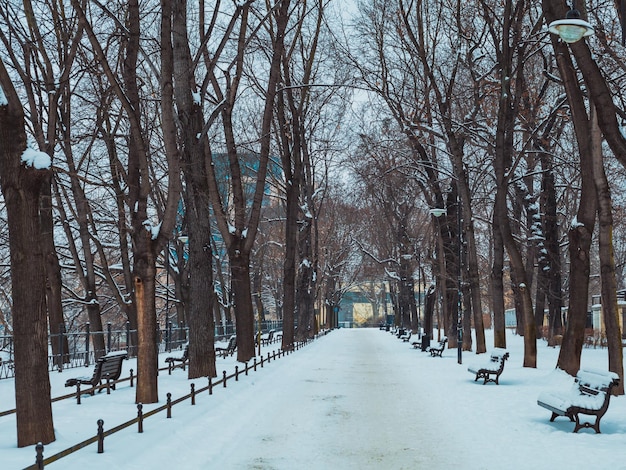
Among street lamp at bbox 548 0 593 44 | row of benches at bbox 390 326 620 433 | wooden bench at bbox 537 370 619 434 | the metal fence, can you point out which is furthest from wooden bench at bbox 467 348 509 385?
street lamp at bbox 548 0 593 44

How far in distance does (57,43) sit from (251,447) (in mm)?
18233

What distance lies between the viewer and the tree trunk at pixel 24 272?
371 inches

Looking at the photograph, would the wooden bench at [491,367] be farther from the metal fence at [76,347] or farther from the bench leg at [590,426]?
the metal fence at [76,347]

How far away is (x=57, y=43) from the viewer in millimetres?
23812

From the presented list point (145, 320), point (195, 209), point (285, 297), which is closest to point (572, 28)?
point (145, 320)

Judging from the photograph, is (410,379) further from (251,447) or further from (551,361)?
(251,447)

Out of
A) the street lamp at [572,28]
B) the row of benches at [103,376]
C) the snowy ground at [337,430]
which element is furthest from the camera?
the row of benches at [103,376]

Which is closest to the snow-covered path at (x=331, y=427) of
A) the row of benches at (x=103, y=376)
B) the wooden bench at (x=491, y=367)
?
the wooden bench at (x=491, y=367)

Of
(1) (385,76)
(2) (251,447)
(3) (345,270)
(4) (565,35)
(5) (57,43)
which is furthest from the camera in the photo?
(3) (345,270)

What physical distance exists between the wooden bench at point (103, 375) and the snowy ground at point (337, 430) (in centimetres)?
41

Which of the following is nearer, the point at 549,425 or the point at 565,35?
the point at 565,35

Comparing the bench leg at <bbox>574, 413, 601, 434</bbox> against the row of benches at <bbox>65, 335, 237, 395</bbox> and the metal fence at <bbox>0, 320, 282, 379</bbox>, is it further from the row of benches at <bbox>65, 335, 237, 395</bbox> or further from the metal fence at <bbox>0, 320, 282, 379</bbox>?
the metal fence at <bbox>0, 320, 282, 379</bbox>

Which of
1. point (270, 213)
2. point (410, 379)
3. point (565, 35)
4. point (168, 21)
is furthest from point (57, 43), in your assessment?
point (270, 213)

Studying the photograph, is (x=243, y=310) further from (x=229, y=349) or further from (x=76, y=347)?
(x=76, y=347)
